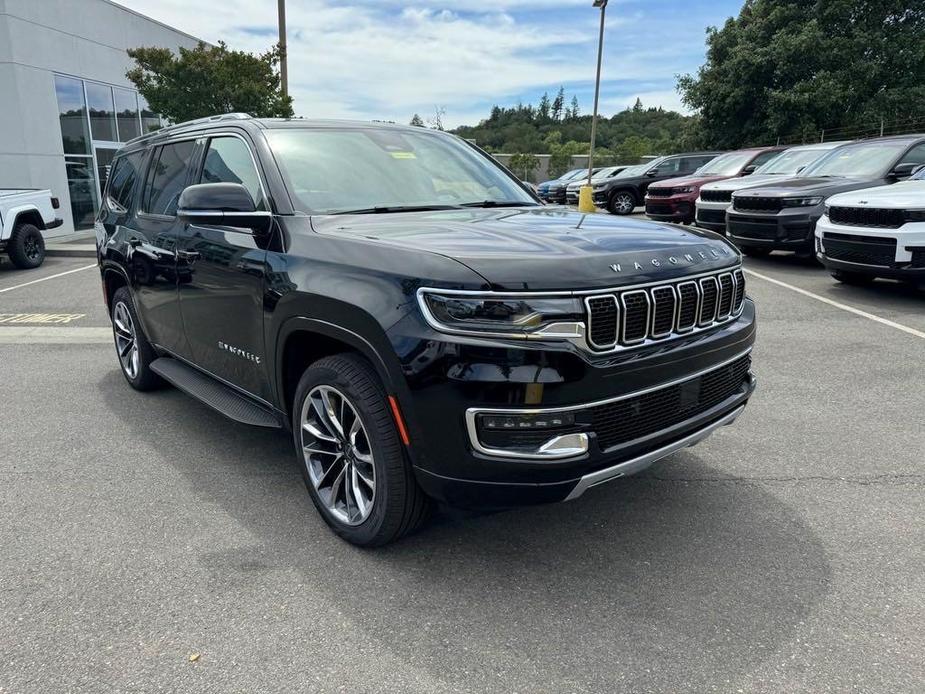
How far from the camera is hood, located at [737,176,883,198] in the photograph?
9.80 meters

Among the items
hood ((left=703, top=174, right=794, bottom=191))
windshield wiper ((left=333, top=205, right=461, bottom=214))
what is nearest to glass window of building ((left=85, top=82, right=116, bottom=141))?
hood ((left=703, top=174, right=794, bottom=191))

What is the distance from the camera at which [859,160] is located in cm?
1053

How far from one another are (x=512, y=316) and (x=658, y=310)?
630 mm

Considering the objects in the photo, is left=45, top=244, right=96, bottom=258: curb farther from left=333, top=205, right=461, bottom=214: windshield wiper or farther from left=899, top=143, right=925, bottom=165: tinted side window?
left=899, top=143, right=925, bottom=165: tinted side window

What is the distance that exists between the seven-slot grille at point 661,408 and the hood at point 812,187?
309 inches

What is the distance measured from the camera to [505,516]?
10.9ft

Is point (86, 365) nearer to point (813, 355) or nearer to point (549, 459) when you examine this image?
point (549, 459)

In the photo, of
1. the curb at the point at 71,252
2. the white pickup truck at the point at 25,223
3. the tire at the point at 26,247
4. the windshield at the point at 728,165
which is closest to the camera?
the white pickup truck at the point at 25,223

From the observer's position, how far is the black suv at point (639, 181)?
783 inches

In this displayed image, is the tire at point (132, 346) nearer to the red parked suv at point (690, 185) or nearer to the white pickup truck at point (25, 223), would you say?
the white pickup truck at point (25, 223)

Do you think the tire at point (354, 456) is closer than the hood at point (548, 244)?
No

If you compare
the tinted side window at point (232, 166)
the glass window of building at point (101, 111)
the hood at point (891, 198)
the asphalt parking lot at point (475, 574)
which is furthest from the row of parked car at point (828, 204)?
the glass window of building at point (101, 111)

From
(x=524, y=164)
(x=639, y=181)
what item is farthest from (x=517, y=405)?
(x=524, y=164)

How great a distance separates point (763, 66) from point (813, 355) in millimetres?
24820
